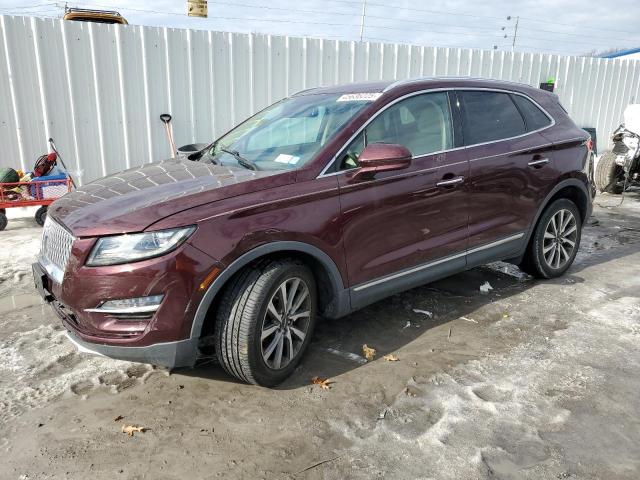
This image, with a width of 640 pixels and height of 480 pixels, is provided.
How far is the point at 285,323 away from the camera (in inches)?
120

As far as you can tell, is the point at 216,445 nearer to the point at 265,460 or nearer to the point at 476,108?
the point at 265,460

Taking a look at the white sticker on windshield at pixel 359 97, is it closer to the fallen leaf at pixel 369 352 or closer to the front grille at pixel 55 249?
the fallen leaf at pixel 369 352

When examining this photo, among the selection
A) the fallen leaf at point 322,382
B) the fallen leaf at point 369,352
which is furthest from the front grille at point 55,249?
the fallen leaf at point 369,352

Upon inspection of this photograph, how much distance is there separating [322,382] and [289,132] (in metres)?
1.72

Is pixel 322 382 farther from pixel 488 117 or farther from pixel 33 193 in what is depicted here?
pixel 33 193

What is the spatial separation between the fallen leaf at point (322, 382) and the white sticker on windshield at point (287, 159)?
1.34 metres

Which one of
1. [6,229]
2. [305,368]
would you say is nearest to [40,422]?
[305,368]

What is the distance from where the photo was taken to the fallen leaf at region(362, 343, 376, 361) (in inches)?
136

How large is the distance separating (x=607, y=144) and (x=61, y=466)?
48.9 feet

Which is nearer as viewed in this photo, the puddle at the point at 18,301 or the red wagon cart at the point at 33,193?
the puddle at the point at 18,301

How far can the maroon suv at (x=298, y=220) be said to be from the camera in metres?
2.62

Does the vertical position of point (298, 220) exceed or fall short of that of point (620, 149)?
it exceeds it

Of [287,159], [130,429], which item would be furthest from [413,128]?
[130,429]

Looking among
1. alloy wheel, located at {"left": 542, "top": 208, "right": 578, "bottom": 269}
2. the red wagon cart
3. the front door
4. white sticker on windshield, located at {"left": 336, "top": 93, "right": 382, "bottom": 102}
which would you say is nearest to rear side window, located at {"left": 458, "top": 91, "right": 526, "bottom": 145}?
the front door
